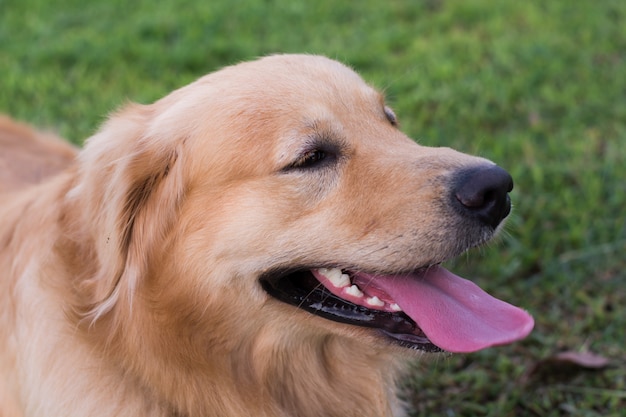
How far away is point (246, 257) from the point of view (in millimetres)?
2596

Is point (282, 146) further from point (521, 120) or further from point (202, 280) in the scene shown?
point (521, 120)

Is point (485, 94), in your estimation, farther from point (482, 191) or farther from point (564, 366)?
point (482, 191)

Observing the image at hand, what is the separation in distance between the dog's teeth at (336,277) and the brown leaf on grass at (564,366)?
1.44m

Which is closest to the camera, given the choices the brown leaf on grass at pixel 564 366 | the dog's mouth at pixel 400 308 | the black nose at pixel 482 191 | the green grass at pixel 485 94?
the black nose at pixel 482 191

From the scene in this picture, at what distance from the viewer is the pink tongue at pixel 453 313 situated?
2629mm

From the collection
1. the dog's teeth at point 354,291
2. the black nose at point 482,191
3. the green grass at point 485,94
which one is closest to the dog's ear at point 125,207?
the dog's teeth at point 354,291

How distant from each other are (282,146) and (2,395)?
1556mm

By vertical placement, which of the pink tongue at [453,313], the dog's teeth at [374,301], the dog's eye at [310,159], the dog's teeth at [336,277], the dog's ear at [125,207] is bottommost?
the pink tongue at [453,313]

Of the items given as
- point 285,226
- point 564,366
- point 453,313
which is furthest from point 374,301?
point 564,366

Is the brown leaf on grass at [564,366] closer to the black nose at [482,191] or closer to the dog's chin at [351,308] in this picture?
the dog's chin at [351,308]

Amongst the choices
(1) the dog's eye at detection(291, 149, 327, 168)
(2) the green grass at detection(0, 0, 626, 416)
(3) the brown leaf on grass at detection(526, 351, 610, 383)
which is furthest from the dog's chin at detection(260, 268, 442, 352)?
(3) the brown leaf on grass at detection(526, 351, 610, 383)

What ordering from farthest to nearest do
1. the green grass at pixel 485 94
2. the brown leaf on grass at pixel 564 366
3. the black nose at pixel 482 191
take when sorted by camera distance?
the green grass at pixel 485 94 < the brown leaf on grass at pixel 564 366 < the black nose at pixel 482 191

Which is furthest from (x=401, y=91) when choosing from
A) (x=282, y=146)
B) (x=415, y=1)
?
(x=282, y=146)

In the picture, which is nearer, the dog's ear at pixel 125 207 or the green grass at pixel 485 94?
the dog's ear at pixel 125 207
